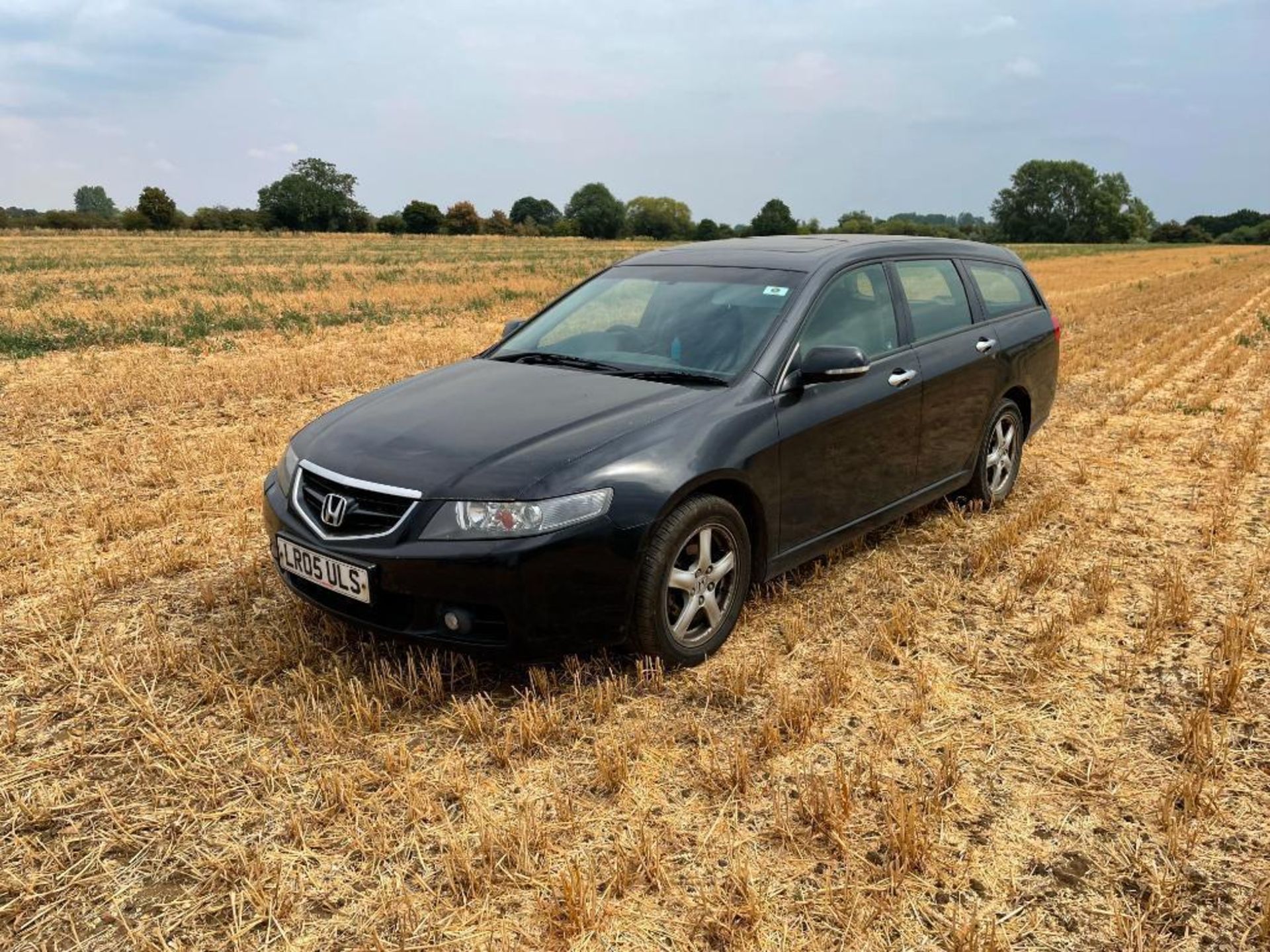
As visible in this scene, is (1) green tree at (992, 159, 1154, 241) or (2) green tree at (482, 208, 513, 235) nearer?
(2) green tree at (482, 208, 513, 235)

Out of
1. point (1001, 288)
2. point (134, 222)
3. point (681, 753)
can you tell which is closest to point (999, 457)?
point (1001, 288)

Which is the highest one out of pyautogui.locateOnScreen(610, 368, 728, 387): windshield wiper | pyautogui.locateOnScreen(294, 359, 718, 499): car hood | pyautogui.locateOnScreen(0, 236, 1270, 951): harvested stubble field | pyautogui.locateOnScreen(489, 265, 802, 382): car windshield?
pyautogui.locateOnScreen(489, 265, 802, 382): car windshield

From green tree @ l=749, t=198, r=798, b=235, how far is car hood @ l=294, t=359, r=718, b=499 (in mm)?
85453

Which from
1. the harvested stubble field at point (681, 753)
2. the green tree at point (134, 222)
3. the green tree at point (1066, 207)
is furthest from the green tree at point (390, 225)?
the harvested stubble field at point (681, 753)

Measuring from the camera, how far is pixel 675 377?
13.1ft

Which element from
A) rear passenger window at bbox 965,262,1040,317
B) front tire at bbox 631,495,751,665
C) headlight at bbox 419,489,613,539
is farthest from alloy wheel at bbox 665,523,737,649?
rear passenger window at bbox 965,262,1040,317

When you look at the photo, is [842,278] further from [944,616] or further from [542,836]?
[542,836]

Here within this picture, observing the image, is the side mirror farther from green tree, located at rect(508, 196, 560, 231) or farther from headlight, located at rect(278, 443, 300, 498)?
green tree, located at rect(508, 196, 560, 231)

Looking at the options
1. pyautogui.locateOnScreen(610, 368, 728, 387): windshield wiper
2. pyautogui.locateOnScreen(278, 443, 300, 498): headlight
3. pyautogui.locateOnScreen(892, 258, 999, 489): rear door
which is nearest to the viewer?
pyautogui.locateOnScreen(278, 443, 300, 498): headlight

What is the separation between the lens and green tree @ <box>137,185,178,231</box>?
73.1 meters

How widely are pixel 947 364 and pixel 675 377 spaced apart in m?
1.81

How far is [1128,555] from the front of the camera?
496cm

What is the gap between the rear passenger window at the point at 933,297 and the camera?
16.1ft

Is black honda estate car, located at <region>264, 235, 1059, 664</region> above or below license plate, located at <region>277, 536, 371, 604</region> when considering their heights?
above
